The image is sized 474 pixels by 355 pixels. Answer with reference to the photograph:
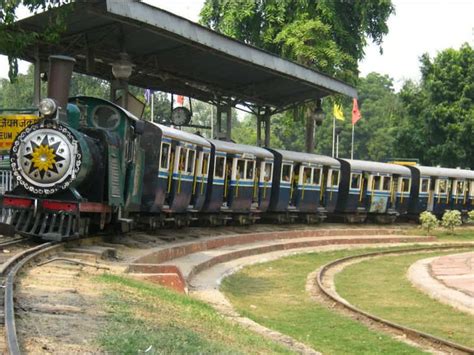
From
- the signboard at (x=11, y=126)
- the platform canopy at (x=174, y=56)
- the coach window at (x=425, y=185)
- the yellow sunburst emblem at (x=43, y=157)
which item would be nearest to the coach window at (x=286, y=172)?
the platform canopy at (x=174, y=56)

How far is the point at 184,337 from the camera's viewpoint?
705cm

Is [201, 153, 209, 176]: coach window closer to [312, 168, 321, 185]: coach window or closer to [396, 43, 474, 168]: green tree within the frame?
[312, 168, 321, 185]: coach window

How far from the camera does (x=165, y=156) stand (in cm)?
1820

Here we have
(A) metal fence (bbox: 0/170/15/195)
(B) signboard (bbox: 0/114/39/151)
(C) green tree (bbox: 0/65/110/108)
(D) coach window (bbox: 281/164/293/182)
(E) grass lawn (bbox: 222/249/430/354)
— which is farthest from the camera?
(C) green tree (bbox: 0/65/110/108)

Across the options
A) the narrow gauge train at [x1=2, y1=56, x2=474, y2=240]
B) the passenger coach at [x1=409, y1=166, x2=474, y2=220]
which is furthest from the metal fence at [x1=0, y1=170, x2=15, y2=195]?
the passenger coach at [x1=409, y1=166, x2=474, y2=220]

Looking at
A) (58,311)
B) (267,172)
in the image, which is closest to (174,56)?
(267,172)

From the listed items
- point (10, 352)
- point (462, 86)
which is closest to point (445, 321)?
point (10, 352)

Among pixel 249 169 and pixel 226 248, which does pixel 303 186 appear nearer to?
pixel 249 169

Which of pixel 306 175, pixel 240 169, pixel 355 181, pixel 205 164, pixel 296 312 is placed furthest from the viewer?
pixel 355 181

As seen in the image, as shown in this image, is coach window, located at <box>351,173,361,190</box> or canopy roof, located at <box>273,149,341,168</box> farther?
coach window, located at <box>351,173,361,190</box>

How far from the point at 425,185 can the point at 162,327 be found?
28.8 metres

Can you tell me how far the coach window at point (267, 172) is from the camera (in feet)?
85.9

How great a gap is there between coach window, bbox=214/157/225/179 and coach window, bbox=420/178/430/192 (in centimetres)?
1456

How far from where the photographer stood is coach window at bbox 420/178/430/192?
34.5m
